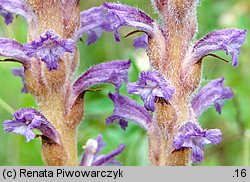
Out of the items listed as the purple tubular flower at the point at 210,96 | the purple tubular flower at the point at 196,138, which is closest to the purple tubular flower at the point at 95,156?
the purple tubular flower at the point at 210,96

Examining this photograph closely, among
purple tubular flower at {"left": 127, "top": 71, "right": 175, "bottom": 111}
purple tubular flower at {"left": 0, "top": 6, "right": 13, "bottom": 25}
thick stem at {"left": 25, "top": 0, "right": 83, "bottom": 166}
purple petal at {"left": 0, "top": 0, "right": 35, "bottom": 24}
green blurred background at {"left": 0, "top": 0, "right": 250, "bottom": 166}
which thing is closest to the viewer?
purple tubular flower at {"left": 127, "top": 71, "right": 175, "bottom": 111}

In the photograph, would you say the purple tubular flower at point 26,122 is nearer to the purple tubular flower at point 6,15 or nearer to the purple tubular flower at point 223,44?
the purple tubular flower at point 6,15

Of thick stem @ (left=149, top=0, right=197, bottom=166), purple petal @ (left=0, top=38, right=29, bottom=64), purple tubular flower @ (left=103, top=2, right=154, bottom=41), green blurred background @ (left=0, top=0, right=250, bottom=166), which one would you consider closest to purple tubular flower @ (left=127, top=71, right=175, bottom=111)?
thick stem @ (left=149, top=0, right=197, bottom=166)

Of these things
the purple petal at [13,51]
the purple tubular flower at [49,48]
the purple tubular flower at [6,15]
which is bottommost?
the purple tubular flower at [49,48]

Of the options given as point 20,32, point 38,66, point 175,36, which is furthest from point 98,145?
point 20,32

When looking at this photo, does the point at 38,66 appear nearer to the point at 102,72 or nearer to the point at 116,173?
the point at 102,72

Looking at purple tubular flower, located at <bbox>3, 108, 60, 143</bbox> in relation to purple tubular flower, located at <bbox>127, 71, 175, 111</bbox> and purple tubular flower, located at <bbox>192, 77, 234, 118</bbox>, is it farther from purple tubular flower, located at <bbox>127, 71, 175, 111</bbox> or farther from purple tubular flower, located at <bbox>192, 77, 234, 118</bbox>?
purple tubular flower, located at <bbox>192, 77, 234, 118</bbox>
